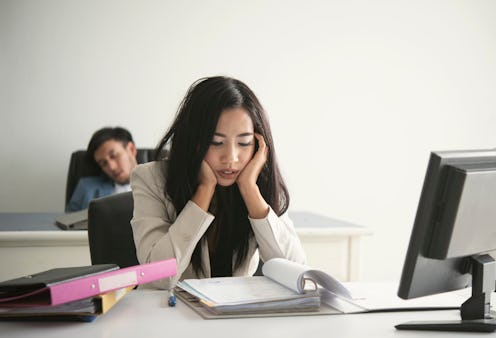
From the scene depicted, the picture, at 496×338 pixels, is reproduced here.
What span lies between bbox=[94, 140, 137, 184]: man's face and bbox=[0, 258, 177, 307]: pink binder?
197cm

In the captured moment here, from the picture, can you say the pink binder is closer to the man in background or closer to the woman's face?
the woman's face

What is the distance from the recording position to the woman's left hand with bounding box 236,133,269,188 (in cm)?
172

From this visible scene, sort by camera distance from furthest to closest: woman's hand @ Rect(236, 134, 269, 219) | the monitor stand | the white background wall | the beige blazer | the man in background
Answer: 1. the white background wall
2. the man in background
3. woman's hand @ Rect(236, 134, 269, 219)
4. the beige blazer
5. the monitor stand

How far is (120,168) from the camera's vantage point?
313cm

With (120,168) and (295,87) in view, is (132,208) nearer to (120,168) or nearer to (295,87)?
(120,168)

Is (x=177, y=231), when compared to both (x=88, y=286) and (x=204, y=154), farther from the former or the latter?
(x=88, y=286)

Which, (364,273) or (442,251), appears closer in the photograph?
(442,251)

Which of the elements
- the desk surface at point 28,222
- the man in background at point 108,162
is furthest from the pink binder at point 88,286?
the man in background at point 108,162

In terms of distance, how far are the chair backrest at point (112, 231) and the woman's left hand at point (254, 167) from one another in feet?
1.06

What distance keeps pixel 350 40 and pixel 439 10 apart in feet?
2.00

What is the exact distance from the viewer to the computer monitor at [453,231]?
99 cm

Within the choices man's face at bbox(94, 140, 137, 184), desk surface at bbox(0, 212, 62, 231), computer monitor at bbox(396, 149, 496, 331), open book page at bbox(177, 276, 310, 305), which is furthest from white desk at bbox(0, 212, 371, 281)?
computer monitor at bbox(396, 149, 496, 331)

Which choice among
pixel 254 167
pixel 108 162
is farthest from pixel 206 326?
pixel 108 162

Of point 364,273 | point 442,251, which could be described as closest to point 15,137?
point 364,273
